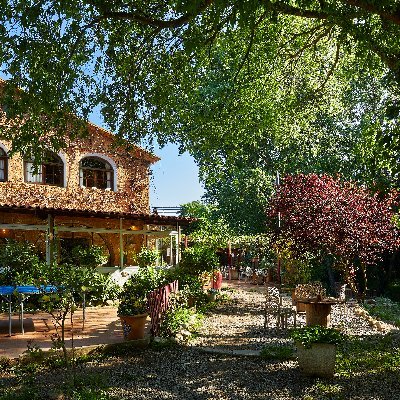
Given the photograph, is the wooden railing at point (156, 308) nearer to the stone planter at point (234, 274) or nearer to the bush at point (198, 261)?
the bush at point (198, 261)

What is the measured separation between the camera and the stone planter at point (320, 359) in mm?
7039

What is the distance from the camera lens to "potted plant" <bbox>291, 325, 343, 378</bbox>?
704cm

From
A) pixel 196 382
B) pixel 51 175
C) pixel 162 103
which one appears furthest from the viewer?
pixel 51 175

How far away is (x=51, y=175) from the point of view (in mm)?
19438

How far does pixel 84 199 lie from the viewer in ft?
65.7

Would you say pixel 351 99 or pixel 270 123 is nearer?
pixel 270 123

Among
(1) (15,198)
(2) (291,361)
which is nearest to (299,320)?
(2) (291,361)

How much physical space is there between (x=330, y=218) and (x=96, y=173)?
1114 centimetres

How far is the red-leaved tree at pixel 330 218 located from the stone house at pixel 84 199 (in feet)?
19.6

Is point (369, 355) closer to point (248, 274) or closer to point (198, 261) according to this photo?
point (198, 261)

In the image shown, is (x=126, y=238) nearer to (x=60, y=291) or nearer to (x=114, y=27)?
Result: (x=114, y=27)

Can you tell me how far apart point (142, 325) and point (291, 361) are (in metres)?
3.11

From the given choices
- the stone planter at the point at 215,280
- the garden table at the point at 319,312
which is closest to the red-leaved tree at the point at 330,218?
the garden table at the point at 319,312

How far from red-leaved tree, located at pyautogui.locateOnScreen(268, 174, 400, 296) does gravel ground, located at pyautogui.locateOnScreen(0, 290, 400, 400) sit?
197 inches
